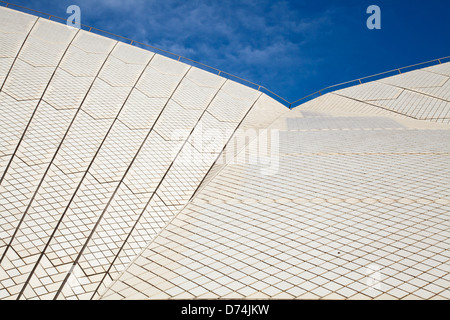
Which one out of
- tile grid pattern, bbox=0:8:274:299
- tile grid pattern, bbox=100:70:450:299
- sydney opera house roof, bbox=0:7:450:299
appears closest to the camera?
tile grid pattern, bbox=100:70:450:299

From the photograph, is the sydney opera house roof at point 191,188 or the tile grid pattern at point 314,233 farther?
the sydney opera house roof at point 191,188

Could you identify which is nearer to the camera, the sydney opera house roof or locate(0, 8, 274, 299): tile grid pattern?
the sydney opera house roof

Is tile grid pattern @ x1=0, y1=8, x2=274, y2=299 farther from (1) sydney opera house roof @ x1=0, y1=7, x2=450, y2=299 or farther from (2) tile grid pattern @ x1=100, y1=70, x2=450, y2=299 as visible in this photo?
(2) tile grid pattern @ x1=100, y1=70, x2=450, y2=299

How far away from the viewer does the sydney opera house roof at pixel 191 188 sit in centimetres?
671

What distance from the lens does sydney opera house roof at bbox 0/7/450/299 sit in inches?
264

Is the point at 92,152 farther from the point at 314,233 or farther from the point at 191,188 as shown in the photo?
the point at 314,233

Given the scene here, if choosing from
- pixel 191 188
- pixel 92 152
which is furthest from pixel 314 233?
pixel 92 152

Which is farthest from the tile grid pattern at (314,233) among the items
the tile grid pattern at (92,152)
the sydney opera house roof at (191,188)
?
the tile grid pattern at (92,152)

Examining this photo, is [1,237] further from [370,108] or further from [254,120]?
[370,108]

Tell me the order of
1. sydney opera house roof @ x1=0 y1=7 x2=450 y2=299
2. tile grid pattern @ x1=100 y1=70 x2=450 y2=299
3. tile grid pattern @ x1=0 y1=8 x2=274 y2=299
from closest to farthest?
tile grid pattern @ x1=100 y1=70 x2=450 y2=299 → sydney opera house roof @ x1=0 y1=7 x2=450 y2=299 → tile grid pattern @ x1=0 y1=8 x2=274 y2=299

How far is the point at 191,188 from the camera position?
10672mm

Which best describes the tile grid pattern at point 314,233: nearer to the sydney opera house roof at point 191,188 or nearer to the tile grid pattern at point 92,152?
the sydney opera house roof at point 191,188

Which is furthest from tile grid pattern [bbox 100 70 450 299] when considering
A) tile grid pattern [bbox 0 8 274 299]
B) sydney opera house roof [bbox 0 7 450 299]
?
tile grid pattern [bbox 0 8 274 299]

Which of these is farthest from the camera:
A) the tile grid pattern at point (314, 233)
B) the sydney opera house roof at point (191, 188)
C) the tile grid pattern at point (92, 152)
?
the tile grid pattern at point (92, 152)
